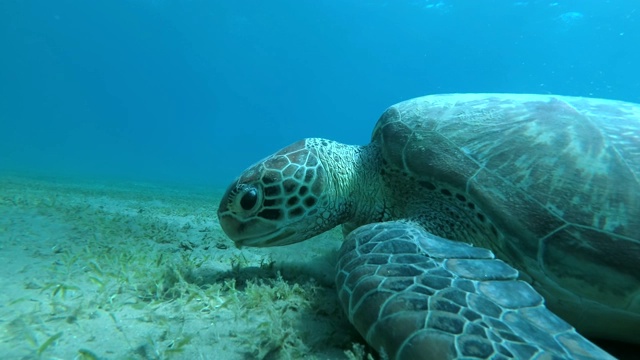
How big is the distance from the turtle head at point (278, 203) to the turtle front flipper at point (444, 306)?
0.72 metres

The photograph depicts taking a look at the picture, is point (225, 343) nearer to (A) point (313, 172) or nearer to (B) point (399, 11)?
(A) point (313, 172)

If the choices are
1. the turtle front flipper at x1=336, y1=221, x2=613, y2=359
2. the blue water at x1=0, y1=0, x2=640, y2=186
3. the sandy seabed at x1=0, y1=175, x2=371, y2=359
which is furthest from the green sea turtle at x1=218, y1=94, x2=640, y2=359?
the blue water at x1=0, y1=0, x2=640, y2=186

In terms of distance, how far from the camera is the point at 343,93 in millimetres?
93438

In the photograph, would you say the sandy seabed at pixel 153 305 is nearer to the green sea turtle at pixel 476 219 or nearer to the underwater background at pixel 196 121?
the underwater background at pixel 196 121

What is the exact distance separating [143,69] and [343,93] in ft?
164

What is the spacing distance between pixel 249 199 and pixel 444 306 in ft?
4.75

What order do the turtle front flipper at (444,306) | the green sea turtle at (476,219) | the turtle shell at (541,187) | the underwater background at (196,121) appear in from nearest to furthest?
the turtle front flipper at (444,306) < the green sea turtle at (476,219) < the underwater background at (196,121) < the turtle shell at (541,187)

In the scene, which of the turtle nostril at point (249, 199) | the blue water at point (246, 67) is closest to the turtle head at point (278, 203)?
the turtle nostril at point (249, 199)

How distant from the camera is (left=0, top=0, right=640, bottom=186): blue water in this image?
4016 cm

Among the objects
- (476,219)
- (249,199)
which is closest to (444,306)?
(476,219)

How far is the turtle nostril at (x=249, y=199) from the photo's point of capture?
2238mm

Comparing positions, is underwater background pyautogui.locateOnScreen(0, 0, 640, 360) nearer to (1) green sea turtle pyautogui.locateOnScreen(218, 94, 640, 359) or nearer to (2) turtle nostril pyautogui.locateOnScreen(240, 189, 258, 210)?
(1) green sea turtle pyautogui.locateOnScreen(218, 94, 640, 359)

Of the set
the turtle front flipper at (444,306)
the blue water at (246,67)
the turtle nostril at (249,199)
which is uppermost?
the blue water at (246,67)

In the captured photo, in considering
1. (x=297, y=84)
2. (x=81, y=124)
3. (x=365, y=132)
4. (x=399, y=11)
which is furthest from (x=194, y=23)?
(x=365, y=132)
